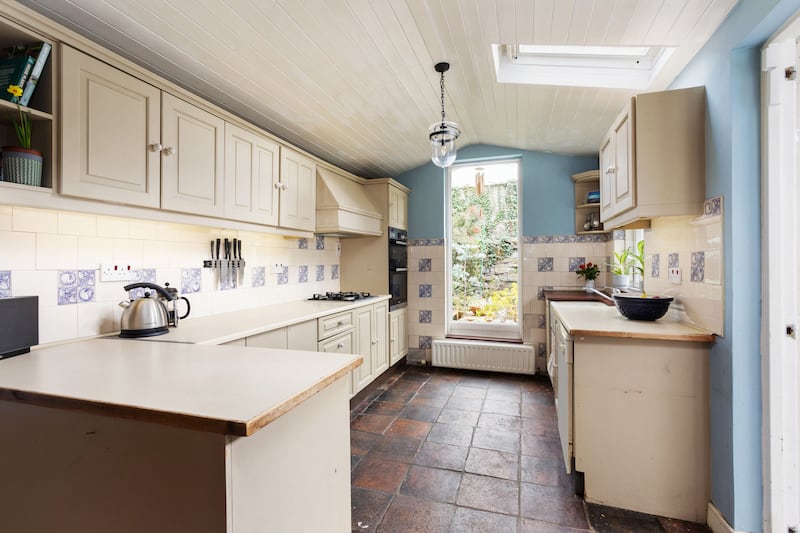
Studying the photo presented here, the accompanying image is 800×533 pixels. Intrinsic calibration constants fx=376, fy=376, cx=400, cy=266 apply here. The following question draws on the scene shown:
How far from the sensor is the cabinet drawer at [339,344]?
2797mm

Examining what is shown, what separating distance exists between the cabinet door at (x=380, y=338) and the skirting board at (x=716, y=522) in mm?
2505

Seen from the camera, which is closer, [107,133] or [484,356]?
[107,133]

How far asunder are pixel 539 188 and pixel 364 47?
267 cm

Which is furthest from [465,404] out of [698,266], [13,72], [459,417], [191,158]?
[13,72]

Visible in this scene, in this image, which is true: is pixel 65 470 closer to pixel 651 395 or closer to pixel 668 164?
pixel 651 395

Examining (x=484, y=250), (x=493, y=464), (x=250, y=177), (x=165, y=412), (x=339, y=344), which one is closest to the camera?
(x=165, y=412)

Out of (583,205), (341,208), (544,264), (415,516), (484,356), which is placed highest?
(583,205)

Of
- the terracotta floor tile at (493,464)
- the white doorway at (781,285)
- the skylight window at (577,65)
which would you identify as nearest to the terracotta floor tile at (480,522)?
the terracotta floor tile at (493,464)

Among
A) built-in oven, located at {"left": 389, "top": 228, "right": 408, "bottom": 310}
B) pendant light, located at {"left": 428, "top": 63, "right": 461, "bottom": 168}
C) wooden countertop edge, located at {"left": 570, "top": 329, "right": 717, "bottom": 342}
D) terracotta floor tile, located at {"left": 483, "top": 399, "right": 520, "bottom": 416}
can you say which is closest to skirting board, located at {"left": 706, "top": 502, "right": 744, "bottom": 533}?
A: wooden countertop edge, located at {"left": 570, "top": 329, "right": 717, "bottom": 342}

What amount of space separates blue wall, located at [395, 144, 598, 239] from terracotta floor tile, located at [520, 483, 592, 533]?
2755 millimetres

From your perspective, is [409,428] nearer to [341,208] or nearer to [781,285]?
[341,208]

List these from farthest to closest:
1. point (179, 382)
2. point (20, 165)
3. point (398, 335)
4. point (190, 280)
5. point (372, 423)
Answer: point (398, 335), point (372, 423), point (190, 280), point (20, 165), point (179, 382)

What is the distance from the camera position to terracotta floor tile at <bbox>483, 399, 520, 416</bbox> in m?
3.11

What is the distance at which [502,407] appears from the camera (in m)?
3.21
